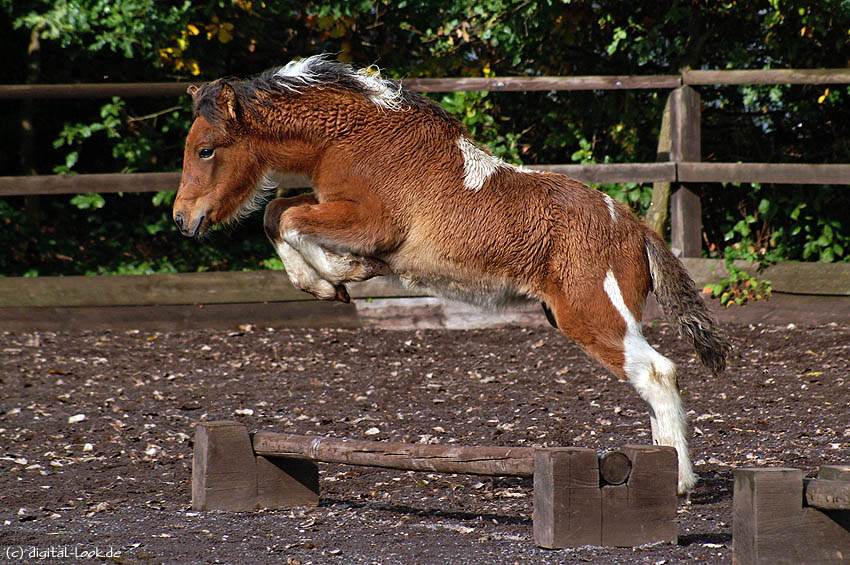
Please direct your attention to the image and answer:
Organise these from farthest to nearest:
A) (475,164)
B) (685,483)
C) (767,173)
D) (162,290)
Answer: (162,290), (767,173), (475,164), (685,483)

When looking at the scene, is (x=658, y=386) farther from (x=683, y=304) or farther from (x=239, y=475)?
(x=239, y=475)

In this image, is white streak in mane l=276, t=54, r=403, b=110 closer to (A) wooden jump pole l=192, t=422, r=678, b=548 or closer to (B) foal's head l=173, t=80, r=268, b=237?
(B) foal's head l=173, t=80, r=268, b=237

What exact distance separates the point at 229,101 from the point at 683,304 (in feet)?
7.62

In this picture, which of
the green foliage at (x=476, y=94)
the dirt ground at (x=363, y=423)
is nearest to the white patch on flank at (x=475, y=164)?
the dirt ground at (x=363, y=423)

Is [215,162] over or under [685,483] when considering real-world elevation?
over

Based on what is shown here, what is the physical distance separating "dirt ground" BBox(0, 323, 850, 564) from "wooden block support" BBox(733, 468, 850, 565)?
0.41 metres

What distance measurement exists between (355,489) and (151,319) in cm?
385

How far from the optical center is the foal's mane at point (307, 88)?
4453 millimetres

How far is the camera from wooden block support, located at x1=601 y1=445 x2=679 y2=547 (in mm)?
3654

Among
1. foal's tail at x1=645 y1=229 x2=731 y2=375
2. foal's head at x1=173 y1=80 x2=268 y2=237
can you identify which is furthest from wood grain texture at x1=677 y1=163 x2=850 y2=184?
foal's head at x1=173 y1=80 x2=268 y2=237

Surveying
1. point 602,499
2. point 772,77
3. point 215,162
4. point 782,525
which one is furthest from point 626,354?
point 772,77

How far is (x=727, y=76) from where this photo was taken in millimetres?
7891

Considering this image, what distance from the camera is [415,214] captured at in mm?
4383

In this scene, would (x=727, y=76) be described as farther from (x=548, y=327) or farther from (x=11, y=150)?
(x=11, y=150)
